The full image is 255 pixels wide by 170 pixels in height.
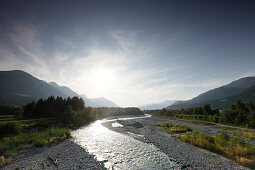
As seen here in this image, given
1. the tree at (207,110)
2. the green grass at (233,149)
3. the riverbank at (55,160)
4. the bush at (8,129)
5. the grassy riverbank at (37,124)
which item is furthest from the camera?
the tree at (207,110)

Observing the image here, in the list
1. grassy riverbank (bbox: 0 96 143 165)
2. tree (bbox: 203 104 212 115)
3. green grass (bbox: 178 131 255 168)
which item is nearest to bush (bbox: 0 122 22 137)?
grassy riverbank (bbox: 0 96 143 165)

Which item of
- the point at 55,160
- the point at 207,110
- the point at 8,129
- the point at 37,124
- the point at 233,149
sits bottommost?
the point at 55,160

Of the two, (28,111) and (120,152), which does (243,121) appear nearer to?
(120,152)

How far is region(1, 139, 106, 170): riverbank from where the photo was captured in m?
15.0

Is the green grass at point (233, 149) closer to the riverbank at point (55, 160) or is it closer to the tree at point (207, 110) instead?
the riverbank at point (55, 160)

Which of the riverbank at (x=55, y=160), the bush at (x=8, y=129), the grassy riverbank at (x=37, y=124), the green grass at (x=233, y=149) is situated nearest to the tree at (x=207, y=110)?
the green grass at (x=233, y=149)

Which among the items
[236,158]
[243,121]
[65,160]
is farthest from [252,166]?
[243,121]

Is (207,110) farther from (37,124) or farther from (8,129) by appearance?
(8,129)

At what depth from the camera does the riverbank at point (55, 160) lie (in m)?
15.0

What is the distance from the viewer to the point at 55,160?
16766 mm

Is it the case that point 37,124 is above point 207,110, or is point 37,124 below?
below

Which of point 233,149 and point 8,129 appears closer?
point 233,149

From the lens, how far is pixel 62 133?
30766mm

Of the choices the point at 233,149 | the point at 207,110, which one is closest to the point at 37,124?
the point at 233,149
